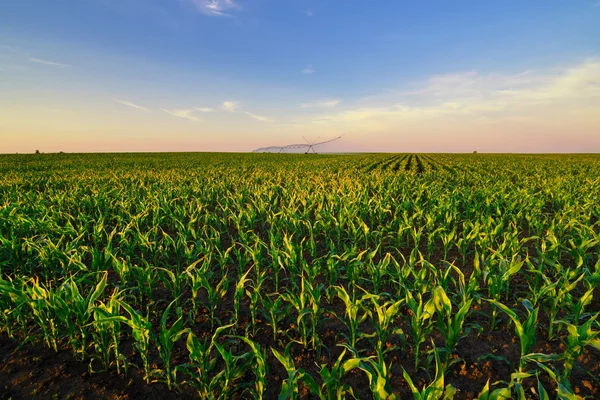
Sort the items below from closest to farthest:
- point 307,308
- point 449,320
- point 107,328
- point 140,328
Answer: point 140,328 < point 449,320 < point 107,328 < point 307,308

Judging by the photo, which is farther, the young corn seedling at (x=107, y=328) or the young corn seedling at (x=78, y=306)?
the young corn seedling at (x=78, y=306)

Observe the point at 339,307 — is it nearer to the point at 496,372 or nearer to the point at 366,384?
the point at 366,384

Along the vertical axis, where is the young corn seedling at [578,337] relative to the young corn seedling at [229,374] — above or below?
above

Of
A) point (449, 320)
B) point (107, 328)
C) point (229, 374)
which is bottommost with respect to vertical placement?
point (229, 374)

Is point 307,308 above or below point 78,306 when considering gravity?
below

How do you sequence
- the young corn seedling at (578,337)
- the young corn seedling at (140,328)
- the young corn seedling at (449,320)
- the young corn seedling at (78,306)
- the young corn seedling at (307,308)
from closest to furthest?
the young corn seedling at (578,337) → the young corn seedling at (140,328) → the young corn seedling at (449,320) → the young corn seedling at (78,306) → the young corn seedling at (307,308)

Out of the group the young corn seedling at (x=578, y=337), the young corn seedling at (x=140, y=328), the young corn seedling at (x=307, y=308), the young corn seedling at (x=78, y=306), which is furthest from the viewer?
the young corn seedling at (x=307, y=308)

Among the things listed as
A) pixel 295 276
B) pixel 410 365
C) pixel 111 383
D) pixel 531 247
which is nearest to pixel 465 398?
→ pixel 410 365

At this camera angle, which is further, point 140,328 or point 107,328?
point 107,328

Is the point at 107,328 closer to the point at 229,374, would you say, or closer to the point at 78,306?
the point at 78,306

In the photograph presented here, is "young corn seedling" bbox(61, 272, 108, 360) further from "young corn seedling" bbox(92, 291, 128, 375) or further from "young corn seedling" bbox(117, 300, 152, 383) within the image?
"young corn seedling" bbox(117, 300, 152, 383)

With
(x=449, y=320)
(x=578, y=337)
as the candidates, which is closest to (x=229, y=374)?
(x=449, y=320)

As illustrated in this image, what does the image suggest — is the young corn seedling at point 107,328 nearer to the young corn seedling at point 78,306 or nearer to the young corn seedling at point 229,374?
the young corn seedling at point 78,306

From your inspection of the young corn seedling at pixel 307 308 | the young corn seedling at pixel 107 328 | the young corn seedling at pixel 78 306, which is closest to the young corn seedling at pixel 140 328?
the young corn seedling at pixel 107 328
